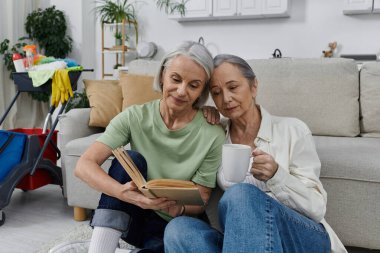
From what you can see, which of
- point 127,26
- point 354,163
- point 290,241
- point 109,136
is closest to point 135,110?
point 109,136

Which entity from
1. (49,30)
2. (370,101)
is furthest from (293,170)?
(49,30)

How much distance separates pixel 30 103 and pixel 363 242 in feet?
12.9

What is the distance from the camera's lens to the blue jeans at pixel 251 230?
0.92m

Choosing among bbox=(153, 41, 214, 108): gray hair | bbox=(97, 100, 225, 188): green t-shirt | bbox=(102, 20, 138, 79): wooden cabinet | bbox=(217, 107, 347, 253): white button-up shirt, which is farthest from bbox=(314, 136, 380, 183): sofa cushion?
bbox=(102, 20, 138, 79): wooden cabinet

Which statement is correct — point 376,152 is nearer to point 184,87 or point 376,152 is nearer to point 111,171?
point 184,87

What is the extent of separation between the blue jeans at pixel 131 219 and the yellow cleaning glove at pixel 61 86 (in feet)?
3.71

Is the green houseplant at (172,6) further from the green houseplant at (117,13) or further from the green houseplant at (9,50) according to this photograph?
the green houseplant at (9,50)

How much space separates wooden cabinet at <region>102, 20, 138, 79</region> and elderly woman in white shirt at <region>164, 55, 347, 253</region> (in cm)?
327

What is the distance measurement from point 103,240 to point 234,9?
3.20m

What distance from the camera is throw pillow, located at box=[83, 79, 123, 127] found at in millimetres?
2248

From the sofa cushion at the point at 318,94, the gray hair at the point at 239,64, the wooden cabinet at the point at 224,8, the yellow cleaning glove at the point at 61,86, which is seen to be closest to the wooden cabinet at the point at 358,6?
the wooden cabinet at the point at 224,8

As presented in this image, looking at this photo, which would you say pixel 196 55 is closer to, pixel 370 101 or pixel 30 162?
pixel 370 101

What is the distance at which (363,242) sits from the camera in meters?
1.56

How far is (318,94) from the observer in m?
2.06
